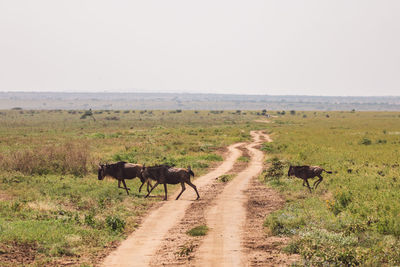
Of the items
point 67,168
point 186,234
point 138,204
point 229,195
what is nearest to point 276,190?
point 229,195

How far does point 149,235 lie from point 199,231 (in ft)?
5.18

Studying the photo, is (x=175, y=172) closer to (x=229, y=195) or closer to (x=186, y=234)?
(x=229, y=195)

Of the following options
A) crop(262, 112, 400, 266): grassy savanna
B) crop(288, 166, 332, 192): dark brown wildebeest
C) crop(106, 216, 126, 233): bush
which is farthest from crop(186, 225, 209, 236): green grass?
crop(288, 166, 332, 192): dark brown wildebeest

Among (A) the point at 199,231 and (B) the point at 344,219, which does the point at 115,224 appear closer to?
(A) the point at 199,231

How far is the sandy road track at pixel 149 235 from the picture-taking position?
34.7 ft

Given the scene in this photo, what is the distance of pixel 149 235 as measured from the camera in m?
13.1

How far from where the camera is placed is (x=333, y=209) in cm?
1520

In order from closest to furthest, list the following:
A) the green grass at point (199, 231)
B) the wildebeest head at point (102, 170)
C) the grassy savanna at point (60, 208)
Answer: the grassy savanna at point (60, 208) < the green grass at point (199, 231) < the wildebeest head at point (102, 170)

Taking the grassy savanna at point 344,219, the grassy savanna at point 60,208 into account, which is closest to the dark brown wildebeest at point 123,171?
the grassy savanna at point 60,208

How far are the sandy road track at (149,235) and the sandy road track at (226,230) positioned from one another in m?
1.29

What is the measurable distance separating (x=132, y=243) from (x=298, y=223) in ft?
17.5

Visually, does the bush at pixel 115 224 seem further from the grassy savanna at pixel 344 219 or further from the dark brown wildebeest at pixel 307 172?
the dark brown wildebeest at pixel 307 172

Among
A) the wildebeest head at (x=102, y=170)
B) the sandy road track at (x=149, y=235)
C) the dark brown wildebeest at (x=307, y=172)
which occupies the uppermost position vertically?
the dark brown wildebeest at (x=307, y=172)

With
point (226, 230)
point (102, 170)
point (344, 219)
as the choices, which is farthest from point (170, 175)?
point (344, 219)
